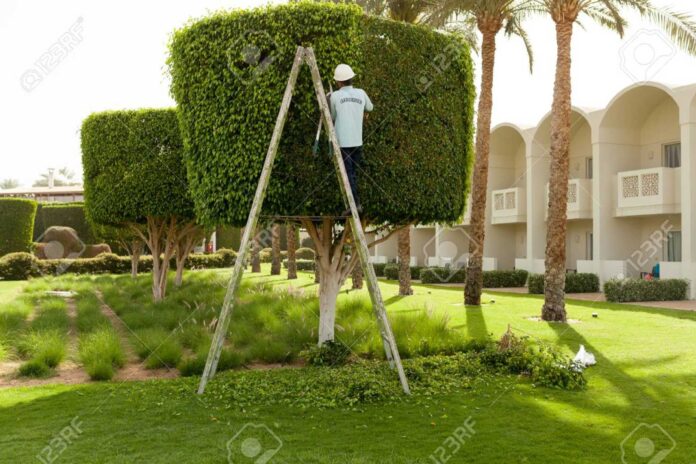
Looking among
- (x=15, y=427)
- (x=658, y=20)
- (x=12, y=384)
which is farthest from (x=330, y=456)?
(x=658, y=20)

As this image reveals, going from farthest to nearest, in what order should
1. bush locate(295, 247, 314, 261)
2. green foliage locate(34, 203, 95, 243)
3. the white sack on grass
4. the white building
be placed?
bush locate(295, 247, 314, 261), green foliage locate(34, 203, 95, 243), the white building, the white sack on grass

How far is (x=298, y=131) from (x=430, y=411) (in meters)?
4.56

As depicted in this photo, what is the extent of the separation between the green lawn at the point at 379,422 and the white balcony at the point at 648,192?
1492 cm

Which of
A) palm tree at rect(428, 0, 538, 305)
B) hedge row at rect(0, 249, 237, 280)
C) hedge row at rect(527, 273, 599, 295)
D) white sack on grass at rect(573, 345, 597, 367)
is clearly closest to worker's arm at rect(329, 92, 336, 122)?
white sack on grass at rect(573, 345, 597, 367)

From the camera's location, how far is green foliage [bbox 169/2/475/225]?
9461 mm

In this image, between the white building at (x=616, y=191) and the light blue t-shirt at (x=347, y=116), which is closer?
the light blue t-shirt at (x=347, y=116)

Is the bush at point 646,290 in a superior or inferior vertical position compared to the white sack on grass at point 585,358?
superior

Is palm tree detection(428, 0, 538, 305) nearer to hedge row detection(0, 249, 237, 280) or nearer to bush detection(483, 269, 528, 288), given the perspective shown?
bush detection(483, 269, 528, 288)

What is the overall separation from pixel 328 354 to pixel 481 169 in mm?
10594

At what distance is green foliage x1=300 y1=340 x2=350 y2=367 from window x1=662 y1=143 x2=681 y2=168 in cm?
2061

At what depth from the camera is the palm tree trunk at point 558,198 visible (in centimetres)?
1598

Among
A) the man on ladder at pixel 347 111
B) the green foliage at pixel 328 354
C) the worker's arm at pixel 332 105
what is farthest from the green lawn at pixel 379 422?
the worker's arm at pixel 332 105

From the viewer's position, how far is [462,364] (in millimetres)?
9938

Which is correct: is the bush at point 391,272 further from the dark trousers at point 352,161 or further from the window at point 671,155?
the dark trousers at point 352,161
